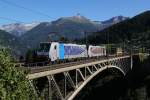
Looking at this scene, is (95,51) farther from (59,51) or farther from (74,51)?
(59,51)

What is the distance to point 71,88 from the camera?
143 feet

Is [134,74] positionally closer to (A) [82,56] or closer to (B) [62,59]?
(A) [82,56]

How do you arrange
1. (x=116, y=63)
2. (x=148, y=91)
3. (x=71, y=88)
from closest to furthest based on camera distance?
(x=71, y=88) < (x=116, y=63) < (x=148, y=91)

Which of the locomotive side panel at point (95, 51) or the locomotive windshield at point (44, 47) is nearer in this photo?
the locomotive windshield at point (44, 47)

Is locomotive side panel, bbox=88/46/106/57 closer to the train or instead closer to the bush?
the train

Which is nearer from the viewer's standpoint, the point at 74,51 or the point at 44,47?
the point at 44,47

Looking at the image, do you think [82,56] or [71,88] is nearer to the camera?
[71,88]

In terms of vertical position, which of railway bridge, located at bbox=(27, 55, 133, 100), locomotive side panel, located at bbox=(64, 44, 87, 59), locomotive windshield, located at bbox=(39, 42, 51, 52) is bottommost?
railway bridge, located at bbox=(27, 55, 133, 100)

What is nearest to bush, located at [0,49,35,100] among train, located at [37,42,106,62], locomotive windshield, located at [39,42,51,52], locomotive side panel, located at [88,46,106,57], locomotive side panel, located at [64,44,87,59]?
train, located at [37,42,106,62]

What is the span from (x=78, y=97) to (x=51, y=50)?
5574 centimetres

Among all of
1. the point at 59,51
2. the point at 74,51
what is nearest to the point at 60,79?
the point at 59,51

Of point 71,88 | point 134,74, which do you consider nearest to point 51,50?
point 71,88

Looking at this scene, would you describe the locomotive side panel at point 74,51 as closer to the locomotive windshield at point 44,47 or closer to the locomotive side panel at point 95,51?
the locomotive side panel at point 95,51

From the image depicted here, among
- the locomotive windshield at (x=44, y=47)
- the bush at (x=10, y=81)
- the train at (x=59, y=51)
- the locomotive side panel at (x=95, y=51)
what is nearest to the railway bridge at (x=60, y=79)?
the bush at (x=10, y=81)
